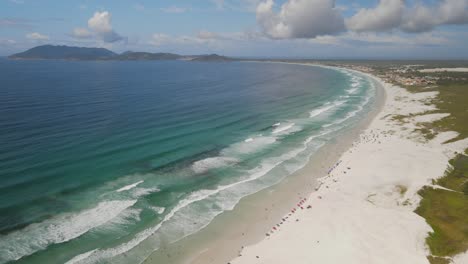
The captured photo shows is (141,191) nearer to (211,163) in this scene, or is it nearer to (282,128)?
(211,163)

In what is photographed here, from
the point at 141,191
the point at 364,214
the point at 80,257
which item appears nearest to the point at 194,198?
the point at 141,191

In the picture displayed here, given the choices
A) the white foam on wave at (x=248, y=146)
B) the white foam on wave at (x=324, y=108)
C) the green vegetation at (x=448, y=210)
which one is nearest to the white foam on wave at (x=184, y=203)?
the white foam on wave at (x=248, y=146)

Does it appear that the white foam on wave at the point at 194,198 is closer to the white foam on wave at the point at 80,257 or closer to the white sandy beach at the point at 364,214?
the white foam on wave at the point at 80,257

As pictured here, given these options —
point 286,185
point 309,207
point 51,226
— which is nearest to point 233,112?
point 286,185

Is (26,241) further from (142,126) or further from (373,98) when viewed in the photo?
(373,98)

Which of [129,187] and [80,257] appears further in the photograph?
[129,187]
